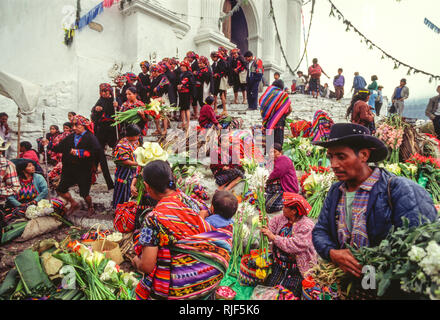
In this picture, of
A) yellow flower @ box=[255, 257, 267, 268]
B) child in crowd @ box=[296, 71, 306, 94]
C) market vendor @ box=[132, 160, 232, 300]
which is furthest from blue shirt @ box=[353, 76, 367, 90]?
market vendor @ box=[132, 160, 232, 300]

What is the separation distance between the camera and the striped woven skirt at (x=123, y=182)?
4273 millimetres

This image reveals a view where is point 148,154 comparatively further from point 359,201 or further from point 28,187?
point 28,187

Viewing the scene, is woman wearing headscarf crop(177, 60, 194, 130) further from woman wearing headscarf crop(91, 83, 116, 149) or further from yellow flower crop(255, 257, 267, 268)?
yellow flower crop(255, 257, 267, 268)

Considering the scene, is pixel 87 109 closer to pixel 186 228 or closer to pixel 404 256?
pixel 186 228

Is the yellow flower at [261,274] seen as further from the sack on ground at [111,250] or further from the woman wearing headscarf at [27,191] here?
the woman wearing headscarf at [27,191]

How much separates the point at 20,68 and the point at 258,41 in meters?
12.1

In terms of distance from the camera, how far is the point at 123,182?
4.31 meters

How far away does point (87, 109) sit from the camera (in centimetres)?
943

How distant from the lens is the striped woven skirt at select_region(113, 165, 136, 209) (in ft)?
14.0

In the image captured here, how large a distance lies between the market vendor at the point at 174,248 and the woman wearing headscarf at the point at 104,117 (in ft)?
16.6

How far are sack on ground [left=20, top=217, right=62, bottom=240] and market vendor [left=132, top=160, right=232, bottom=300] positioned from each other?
3476 millimetres

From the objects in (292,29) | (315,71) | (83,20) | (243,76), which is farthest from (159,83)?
(292,29)

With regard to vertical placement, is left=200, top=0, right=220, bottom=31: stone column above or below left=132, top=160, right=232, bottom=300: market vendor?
above
